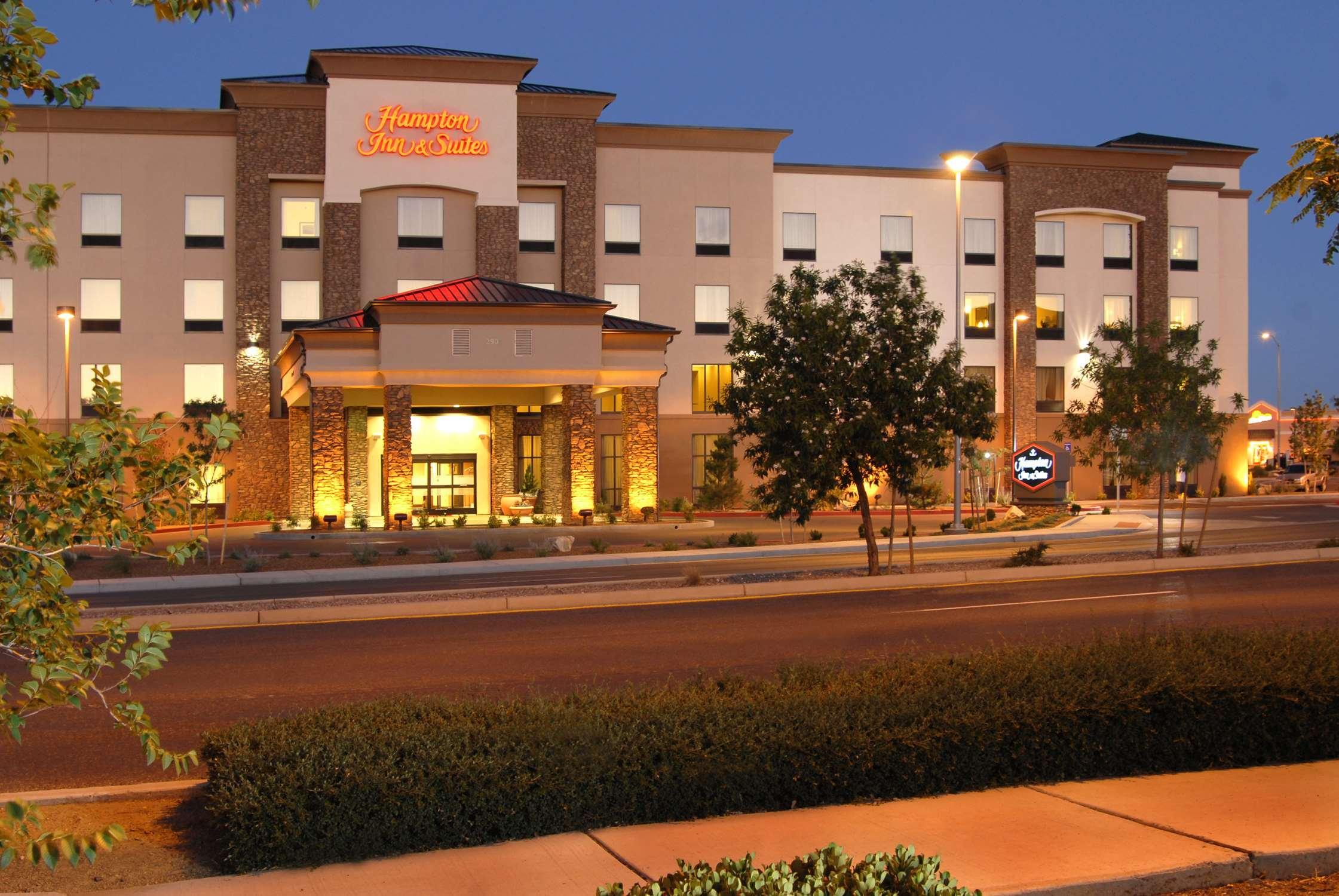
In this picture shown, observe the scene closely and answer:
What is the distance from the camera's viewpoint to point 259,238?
48094 millimetres

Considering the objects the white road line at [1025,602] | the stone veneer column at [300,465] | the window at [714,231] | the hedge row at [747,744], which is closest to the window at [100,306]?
the stone veneer column at [300,465]

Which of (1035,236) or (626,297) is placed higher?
(1035,236)

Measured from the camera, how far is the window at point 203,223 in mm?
48531

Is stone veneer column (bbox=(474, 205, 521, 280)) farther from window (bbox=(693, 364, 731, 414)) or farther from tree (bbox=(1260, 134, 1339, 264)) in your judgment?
tree (bbox=(1260, 134, 1339, 264))

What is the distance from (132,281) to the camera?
48281 millimetres

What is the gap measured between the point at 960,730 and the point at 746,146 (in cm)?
4736

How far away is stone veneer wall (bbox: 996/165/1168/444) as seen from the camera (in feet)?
183

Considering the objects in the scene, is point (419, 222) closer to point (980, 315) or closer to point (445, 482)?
point (445, 482)

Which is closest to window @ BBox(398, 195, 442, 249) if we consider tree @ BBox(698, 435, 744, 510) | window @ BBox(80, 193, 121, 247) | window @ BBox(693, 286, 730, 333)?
window @ BBox(80, 193, 121, 247)

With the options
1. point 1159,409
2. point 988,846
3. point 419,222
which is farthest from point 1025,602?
point 419,222

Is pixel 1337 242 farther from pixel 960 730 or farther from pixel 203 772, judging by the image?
pixel 203 772

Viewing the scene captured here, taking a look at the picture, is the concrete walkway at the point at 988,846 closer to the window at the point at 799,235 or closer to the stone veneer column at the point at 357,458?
the stone veneer column at the point at 357,458

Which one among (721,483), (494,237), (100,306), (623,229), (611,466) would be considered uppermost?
(623,229)

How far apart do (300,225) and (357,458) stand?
12129 millimetres
